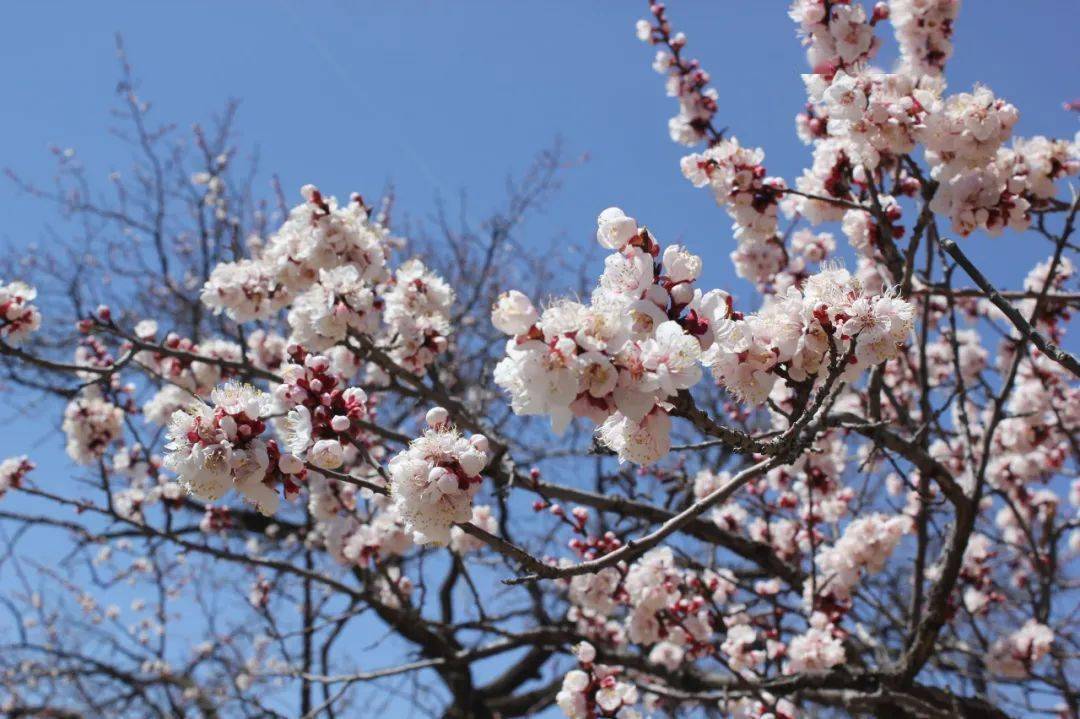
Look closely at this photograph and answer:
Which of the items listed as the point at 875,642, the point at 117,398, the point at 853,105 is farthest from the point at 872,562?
the point at 117,398

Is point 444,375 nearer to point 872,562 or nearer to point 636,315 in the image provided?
point 872,562

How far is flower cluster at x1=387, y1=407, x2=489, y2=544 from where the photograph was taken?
1745mm

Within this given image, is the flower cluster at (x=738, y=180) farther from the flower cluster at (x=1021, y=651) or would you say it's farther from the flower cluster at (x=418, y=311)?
the flower cluster at (x=1021, y=651)

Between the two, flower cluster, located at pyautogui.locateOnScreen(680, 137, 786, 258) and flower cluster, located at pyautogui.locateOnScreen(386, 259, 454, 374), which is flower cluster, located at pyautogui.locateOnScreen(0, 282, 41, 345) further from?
flower cluster, located at pyautogui.locateOnScreen(680, 137, 786, 258)

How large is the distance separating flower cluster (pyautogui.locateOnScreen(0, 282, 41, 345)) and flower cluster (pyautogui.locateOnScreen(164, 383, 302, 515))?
2.13m

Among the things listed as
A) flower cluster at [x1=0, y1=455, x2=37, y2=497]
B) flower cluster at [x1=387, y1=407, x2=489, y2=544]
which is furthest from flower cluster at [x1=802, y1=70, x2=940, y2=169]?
flower cluster at [x1=0, y1=455, x2=37, y2=497]

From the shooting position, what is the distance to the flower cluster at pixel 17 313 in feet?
11.1

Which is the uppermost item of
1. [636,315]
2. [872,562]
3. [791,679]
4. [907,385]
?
[907,385]

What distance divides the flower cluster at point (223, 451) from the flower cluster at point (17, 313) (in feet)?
7.00

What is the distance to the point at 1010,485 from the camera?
6.15 meters

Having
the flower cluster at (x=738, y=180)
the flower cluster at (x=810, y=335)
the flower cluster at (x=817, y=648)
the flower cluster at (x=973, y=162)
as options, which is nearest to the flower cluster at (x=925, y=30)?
the flower cluster at (x=973, y=162)

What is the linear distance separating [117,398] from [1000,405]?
4.91 metres

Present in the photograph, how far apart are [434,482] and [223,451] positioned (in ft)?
1.69

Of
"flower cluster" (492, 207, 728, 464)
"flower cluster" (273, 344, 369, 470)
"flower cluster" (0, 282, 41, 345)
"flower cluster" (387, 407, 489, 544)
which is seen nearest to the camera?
"flower cluster" (492, 207, 728, 464)
